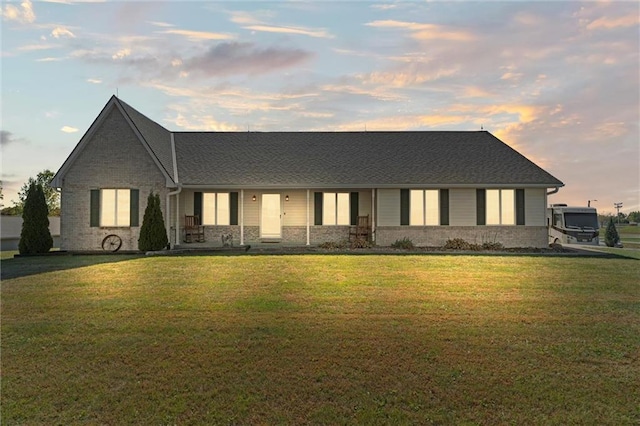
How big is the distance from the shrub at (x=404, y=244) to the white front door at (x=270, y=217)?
5.45m

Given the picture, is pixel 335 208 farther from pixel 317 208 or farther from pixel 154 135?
pixel 154 135

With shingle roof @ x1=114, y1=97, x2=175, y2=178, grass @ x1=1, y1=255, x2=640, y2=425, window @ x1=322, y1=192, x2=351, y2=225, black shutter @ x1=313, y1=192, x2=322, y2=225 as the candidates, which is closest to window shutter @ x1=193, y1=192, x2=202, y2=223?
shingle roof @ x1=114, y1=97, x2=175, y2=178

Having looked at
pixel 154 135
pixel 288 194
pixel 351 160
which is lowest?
pixel 288 194

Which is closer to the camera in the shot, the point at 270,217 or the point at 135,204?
the point at 135,204

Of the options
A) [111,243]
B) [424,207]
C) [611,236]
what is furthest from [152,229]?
[611,236]

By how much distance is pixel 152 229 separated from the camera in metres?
17.5

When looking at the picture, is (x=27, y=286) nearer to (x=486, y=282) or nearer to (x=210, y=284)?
(x=210, y=284)

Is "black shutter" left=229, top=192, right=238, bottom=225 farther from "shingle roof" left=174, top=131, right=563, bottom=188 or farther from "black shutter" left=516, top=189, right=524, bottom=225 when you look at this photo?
"black shutter" left=516, top=189, right=524, bottom=225

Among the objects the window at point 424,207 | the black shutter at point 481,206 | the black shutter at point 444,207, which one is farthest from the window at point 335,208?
the black shutter at point 481,206

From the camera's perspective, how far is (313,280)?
35.6 feet

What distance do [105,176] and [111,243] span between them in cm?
291

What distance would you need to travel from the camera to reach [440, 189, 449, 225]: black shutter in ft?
64.7

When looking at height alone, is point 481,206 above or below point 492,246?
above

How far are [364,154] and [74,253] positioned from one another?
1412cm
